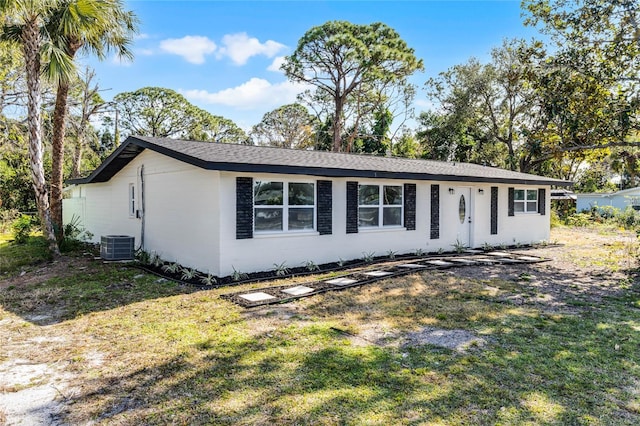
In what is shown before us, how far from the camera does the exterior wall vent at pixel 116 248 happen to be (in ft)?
34.9

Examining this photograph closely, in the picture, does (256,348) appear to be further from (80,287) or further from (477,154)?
(477,154)

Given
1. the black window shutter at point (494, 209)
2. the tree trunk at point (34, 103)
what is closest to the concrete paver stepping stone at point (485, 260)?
the black window shutter at point (494, 209)

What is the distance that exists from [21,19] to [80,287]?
7.02m

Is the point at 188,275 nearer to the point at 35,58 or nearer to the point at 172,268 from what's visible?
the point at 172,268

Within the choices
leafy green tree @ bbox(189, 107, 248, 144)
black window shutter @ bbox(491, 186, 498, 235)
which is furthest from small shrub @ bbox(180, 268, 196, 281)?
leafy green tree @ bbox(189, 107, 248, 144)

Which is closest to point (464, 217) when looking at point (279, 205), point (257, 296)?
point (279, 205)

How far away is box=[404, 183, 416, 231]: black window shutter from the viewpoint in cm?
1179

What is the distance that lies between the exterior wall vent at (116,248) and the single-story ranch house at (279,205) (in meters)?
0.57

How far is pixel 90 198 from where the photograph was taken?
15.3 metres

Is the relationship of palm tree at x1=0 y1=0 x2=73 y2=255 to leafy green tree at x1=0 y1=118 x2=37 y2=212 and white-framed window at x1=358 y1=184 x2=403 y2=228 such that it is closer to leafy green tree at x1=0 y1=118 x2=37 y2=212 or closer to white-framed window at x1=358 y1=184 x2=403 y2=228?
white-framed window at x1=358 y1=184 x2=403 y2=228

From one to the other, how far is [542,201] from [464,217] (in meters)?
4.76

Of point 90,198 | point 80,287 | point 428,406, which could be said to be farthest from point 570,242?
point 90,198

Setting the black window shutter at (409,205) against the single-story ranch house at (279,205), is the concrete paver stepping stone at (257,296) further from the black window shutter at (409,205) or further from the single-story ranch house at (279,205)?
the black window shutter at (409,205)

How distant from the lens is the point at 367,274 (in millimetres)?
8906
